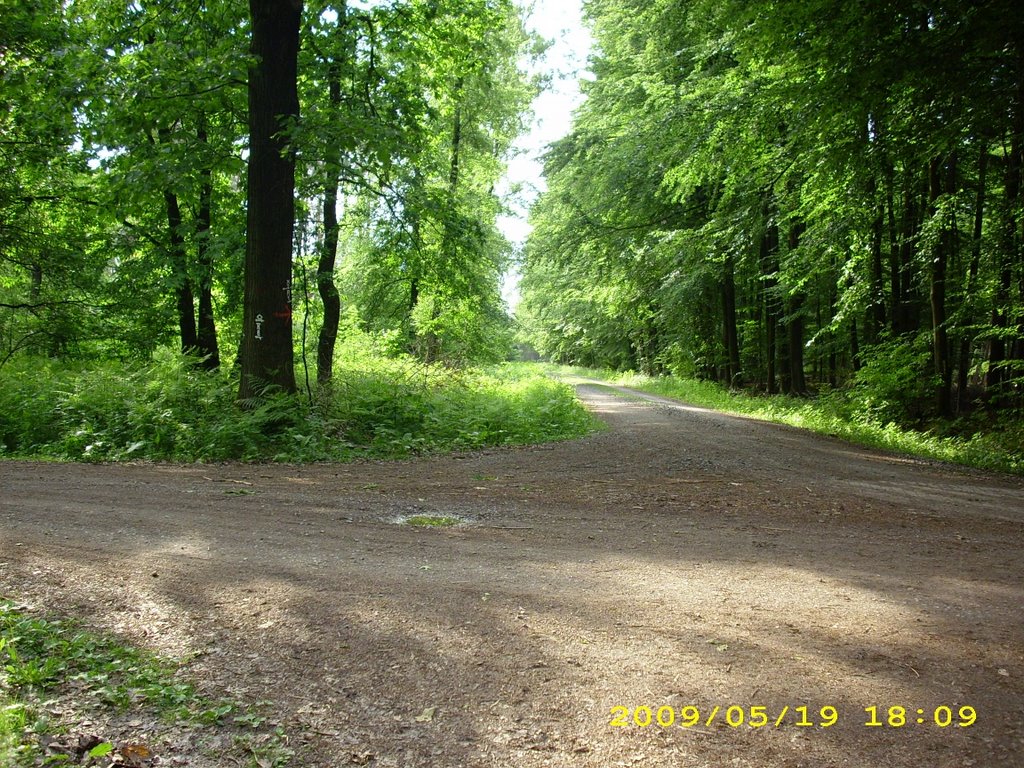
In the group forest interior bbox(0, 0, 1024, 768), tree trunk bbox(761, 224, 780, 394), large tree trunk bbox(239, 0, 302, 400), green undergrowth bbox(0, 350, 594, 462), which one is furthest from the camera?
tree trunk bbox(761, 224, 780, 394)

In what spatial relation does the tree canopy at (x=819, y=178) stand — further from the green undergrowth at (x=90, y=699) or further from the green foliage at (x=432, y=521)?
the green undergrowth at (x=90, y=699)

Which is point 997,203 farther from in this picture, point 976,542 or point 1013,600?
point 1013,600

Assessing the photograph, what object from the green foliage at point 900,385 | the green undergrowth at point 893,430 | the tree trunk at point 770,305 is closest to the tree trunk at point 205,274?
the green undergrowth at point 893,430

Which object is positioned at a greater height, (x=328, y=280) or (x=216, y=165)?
(x=216, y=165)

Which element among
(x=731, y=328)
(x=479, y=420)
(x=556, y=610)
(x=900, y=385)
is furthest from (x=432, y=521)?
(x=731, y=328)

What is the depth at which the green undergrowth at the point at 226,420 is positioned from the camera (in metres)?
9.89

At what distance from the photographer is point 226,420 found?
33.4 ft

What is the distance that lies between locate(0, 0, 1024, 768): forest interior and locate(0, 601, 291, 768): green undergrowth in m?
0.02
